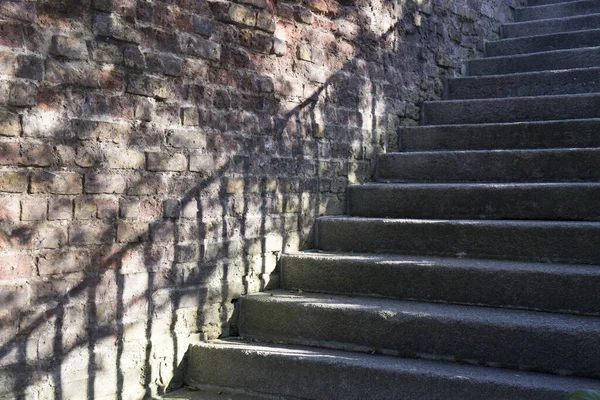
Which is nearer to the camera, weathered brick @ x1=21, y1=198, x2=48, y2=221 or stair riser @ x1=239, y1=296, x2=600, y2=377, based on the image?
weathered brick @ x1=21, y1=198, x2=48, y2=221

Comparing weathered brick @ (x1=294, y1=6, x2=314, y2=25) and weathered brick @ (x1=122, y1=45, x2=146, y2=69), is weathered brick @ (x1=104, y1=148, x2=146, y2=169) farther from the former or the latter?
weathered brick @ (x1=294, y1=6, x2=314, y2=25)

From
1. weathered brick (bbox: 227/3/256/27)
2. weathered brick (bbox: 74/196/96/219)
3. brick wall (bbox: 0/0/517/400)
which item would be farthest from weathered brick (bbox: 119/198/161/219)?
weathered brick (bbox: 227/3/256/27)

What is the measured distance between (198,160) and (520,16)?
4.20 metres

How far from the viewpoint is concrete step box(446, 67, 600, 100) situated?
187 inches

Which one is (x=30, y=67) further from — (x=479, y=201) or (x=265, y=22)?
(x=479, y=201)

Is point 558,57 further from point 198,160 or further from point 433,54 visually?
point 198,160

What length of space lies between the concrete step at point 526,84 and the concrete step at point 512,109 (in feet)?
1.09

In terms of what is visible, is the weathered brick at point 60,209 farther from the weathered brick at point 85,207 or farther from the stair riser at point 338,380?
the stair riser at point 338,380

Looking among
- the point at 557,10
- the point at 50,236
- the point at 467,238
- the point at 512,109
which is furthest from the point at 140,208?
the point at 557,10

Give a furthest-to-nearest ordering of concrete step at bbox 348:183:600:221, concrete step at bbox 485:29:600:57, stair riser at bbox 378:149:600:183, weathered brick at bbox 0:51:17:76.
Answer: concrete step at bbox 485:29:600:57, stair riser at bbox 378:149:600:183, concrete step at bbox 348:183:600:221, weathered brick at bbox 0:51:17:76

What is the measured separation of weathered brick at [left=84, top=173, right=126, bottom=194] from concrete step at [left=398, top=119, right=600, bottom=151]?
7.61 ft

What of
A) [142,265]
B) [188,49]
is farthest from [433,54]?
[142,265]

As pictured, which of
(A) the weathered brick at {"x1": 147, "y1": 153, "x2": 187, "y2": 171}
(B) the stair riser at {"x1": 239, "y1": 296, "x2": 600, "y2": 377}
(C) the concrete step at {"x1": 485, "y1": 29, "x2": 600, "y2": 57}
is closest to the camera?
(B) the stair riser at {"x1": 239, "y1": 296, "x2": 600, "y2": 377}

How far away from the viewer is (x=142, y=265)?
9.94 feet
